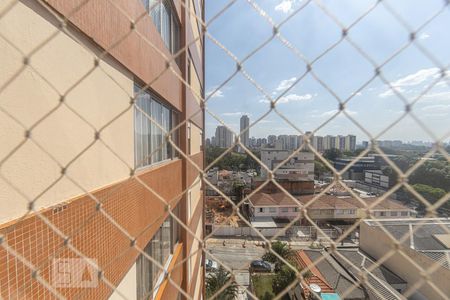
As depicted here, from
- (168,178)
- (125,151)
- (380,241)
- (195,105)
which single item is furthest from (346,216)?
(125,151)

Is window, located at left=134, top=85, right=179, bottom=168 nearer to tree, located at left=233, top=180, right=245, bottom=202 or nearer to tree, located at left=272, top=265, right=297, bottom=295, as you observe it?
tree, located at left=272, top=265, right=297, bottom=295

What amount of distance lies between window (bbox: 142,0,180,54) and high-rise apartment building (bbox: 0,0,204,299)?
2.60 ft

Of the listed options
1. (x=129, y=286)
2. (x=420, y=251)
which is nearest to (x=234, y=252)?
(x=420, y=251)

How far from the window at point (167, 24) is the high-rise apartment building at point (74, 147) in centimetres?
79

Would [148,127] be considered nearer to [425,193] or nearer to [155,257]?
[155,257]

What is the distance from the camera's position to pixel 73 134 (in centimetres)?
137

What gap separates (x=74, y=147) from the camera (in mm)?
1377

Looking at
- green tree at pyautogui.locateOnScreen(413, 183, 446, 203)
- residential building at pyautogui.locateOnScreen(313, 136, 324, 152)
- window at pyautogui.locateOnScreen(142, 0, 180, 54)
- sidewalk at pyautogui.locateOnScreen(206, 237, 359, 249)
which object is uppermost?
window at pyautogui.locateOnScreen(142, 0, 180, 54)

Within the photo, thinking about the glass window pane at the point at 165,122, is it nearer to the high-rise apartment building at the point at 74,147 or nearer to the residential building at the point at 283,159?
the high-rise apartment building at the point at 74,147

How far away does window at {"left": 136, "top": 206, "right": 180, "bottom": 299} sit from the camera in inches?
102

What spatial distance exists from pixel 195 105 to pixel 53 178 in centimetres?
507

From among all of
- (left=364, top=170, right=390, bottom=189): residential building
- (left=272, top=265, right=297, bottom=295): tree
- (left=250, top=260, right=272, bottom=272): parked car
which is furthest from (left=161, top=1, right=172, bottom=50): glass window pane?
(left=250, top=260, right=272, bottom=272): parked car

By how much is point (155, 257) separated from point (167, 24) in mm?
3356

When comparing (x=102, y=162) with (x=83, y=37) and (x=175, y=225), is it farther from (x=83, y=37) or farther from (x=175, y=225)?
(x=175, y=225)
